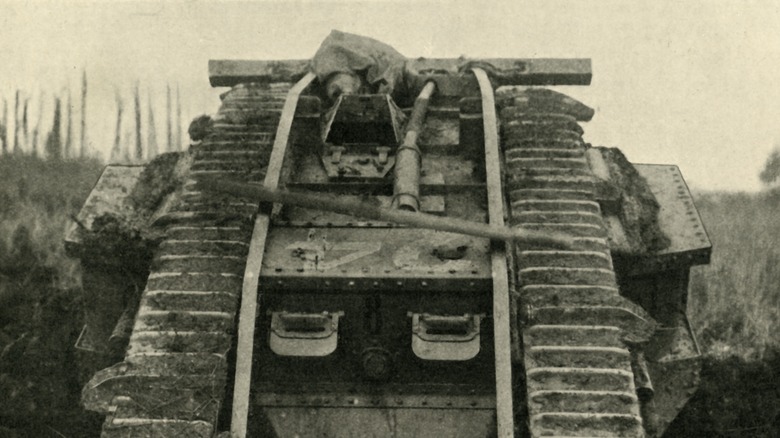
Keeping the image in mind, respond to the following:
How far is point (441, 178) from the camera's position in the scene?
512 cm

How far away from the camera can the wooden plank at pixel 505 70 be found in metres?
6.69

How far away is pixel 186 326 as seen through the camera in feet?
14.7

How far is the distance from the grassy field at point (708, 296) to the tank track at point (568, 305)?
3.05 meters

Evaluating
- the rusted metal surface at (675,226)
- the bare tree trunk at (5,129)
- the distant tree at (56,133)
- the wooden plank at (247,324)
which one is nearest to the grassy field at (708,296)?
the bare tree trunk at (5,129)

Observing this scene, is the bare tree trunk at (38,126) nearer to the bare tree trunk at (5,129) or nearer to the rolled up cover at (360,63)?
the bare tree trunk at (5,129)

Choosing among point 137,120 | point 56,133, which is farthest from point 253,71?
point 137,120

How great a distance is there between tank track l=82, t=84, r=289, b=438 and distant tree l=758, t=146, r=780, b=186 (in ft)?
31.5

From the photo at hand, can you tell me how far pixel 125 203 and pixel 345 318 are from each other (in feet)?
7.50

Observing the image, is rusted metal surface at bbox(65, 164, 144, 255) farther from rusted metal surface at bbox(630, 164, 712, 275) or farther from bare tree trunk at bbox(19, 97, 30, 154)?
bare tree trunk at bbox(19, 97, 30, 154)

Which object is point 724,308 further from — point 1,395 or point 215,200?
point 1,395

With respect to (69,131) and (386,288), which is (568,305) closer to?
(386,288)

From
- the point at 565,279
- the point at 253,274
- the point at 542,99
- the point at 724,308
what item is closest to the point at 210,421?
the point at 253,274

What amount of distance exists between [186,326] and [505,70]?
3.29 metres

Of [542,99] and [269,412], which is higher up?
[542,99]
